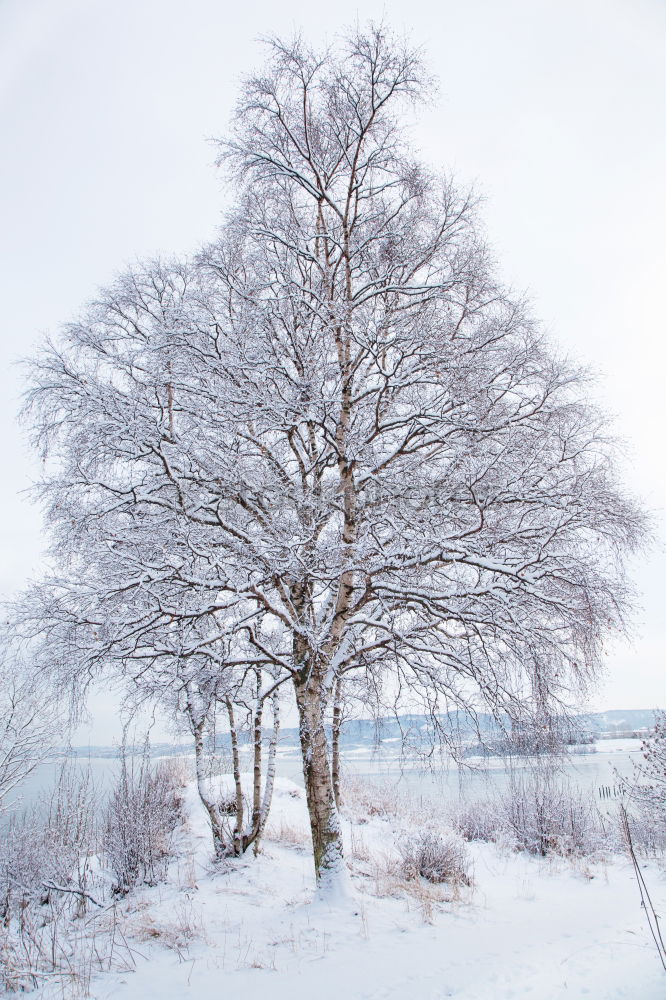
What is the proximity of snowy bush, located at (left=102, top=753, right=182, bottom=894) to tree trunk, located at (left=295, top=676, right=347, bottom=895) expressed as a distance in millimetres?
3266

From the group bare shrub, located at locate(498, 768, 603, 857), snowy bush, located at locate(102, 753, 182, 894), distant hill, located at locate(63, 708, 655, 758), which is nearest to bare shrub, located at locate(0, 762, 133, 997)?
snowy bush, located at locate(102, 753, 182, 894)

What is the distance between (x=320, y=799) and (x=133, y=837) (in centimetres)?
365

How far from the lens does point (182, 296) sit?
7785mm

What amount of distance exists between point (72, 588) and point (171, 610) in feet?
3.59

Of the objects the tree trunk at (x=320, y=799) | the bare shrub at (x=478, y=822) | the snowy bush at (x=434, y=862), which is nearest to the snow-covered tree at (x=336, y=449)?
the tree trunk at (x=320, y=799)

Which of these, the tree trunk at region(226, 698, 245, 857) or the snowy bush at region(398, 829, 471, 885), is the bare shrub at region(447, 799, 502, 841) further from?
the tree trunk at region(226, 698, 245, 857)

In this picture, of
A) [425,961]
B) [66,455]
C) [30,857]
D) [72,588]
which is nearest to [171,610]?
[72,588]

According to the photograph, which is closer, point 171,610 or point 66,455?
point 171,610

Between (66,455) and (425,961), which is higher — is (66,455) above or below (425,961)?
above

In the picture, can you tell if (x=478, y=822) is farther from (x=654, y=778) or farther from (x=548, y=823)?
(x=654, y=778)

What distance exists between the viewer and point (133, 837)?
319 inches

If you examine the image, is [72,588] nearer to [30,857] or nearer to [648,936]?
[30,857]

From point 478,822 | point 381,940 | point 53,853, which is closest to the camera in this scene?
point 381,940

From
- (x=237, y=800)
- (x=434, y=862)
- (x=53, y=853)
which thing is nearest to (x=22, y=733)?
(x=53, y=853)
